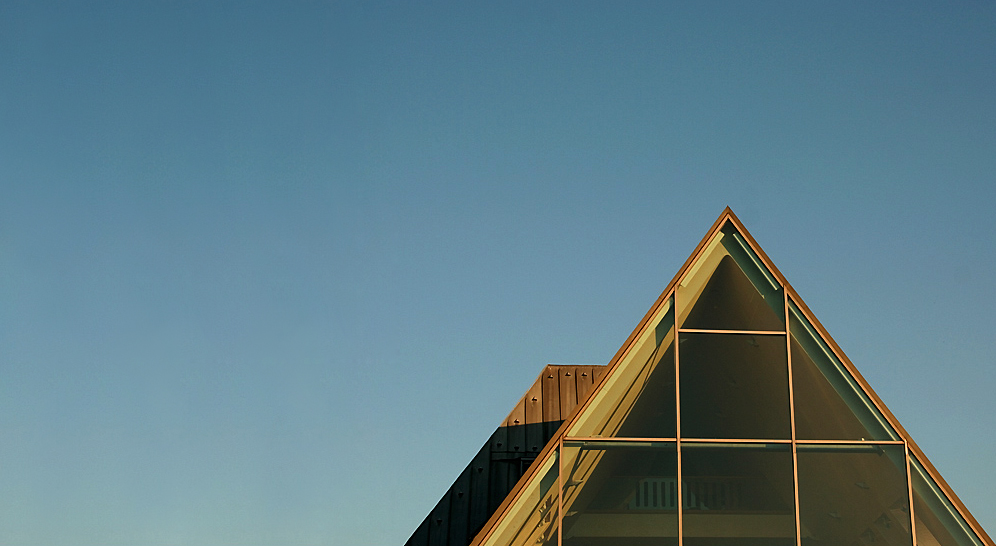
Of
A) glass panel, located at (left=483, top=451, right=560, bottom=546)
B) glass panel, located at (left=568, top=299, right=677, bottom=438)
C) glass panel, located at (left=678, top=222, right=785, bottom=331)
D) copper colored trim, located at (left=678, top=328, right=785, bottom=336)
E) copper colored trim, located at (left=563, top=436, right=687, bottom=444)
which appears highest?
glass panel, located at (left=678, top=222, right=785, bottom=331)

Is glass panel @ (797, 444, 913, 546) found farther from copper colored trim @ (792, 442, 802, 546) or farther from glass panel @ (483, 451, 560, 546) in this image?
glass panel @ (483, 451, 560, 546)

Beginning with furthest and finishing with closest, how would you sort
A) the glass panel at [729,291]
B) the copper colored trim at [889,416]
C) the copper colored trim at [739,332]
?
the glass panel at [729,291] → the copper colored trim at [739,332] → the copper colored trim at [889,416]

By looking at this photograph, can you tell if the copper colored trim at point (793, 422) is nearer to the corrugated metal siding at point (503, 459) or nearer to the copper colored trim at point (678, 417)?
the copper colored trim at point (678, 417)

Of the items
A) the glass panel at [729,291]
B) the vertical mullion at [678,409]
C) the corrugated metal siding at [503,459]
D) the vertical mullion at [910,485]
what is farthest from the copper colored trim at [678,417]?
the corrugated metal siding at [503,459]

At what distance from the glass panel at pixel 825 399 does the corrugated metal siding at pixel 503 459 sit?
29.0 feet

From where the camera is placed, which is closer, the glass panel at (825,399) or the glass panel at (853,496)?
the glass panel at (853,496)

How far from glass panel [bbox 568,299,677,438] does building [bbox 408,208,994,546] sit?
0.06 ft

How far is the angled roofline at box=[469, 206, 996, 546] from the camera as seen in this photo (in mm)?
13305

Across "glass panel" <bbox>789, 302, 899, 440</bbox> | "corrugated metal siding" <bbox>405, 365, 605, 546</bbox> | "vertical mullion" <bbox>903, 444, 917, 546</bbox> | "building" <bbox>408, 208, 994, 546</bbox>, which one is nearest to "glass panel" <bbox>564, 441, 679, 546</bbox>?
"building" <bbox>408, 208, 994, 546</bbox>

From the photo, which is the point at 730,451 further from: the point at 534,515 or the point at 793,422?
the point at 534,515

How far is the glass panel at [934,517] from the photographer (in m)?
13.3

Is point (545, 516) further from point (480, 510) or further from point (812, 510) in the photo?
point (480, 510)

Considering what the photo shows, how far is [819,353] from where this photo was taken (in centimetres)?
1412

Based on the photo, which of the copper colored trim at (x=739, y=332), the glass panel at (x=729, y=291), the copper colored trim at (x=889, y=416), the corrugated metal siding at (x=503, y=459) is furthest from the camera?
the corrugated metal siding at (x=503, y=459)
